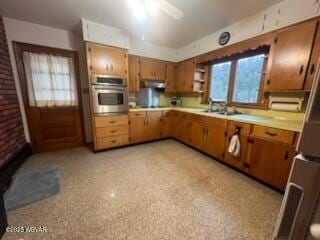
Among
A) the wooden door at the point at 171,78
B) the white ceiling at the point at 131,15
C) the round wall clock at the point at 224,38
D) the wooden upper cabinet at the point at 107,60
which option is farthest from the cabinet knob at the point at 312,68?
the wooden upper cabinet at the point at 107,60

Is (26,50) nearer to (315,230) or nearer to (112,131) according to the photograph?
(112,131)

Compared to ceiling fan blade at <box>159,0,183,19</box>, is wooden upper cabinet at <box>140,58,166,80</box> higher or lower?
lower

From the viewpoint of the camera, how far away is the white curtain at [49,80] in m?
2.76

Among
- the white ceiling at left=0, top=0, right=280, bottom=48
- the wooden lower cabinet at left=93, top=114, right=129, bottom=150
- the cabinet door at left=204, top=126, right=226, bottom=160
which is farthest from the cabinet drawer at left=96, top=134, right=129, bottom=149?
the white ceiling at left=0, top=0, right=280, bottom=48

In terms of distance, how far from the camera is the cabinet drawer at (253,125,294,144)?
1.69 m

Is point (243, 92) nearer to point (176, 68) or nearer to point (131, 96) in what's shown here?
point (176, 68)

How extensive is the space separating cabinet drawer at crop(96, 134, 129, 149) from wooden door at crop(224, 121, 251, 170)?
2.11 metres

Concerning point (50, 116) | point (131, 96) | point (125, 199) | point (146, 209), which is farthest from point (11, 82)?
point (146, 209)

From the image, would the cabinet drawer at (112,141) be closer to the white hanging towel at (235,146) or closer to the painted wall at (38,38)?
the painted wall at (38,38)

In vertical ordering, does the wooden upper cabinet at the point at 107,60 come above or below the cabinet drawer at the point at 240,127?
above

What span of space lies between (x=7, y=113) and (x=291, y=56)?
426cm

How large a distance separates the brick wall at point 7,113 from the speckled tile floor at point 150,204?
0.43 metres

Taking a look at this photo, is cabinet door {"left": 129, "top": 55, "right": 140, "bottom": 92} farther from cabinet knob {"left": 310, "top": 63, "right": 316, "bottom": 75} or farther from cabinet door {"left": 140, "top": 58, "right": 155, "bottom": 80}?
cabinet knob {"left": 310, "top": 63, "right": 316, "bottom": 75}

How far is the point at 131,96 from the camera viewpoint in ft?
12.3
